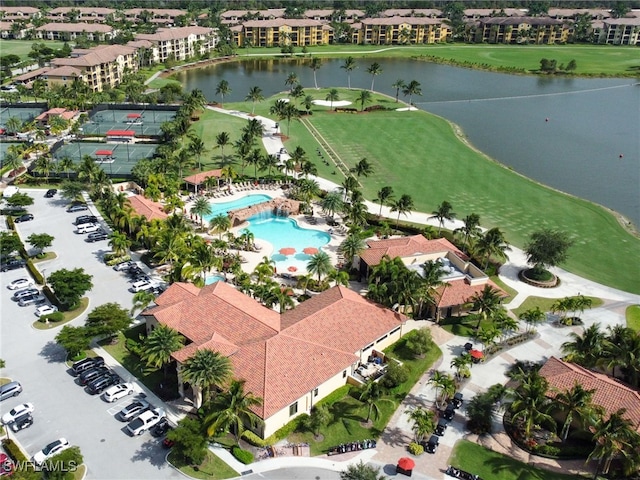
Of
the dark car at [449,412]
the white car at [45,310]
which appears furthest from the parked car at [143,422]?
the dark car at [449,412]

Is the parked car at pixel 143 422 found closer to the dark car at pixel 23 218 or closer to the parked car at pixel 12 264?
the parked car at pixel 12 264

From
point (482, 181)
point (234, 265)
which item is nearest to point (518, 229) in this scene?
point (482, 181)

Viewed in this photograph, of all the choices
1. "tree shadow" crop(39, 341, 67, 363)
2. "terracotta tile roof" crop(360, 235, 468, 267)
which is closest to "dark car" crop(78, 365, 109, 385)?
"tree shadow" crop(39, 341, 67, 363)

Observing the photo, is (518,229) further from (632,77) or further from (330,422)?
(632,77)

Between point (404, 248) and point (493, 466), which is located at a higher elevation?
point (404, 248)

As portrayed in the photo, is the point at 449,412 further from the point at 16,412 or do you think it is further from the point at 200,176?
the point at 200,176

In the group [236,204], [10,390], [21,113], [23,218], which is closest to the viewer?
[10,390]

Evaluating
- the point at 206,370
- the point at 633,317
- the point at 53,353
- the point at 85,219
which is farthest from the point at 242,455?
the point at 85,219
